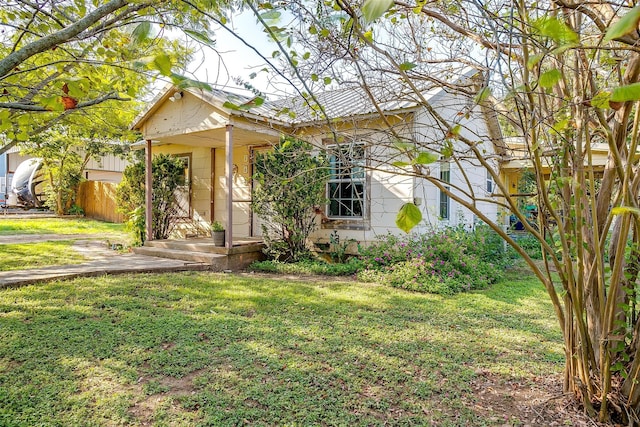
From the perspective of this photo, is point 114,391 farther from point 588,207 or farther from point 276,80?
point 588,207

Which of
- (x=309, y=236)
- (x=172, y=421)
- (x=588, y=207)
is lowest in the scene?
(x=172, y=421)

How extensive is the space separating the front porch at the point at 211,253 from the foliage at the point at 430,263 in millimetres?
2384

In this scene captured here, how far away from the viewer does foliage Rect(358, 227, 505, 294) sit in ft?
20.1

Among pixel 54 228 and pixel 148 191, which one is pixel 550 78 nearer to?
pixel 148 191

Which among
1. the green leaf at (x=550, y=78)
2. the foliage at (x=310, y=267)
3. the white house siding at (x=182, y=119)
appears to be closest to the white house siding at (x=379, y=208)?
the foliage at (x=310, y=267)

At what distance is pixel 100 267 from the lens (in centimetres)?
657

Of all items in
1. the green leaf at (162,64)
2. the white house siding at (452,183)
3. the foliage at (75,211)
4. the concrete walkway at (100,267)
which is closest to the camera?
the green leaf at (162,64)

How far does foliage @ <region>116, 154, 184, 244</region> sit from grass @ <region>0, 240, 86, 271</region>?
1515 millimetres

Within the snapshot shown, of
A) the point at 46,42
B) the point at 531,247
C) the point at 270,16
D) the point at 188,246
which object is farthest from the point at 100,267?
the point at 531,247

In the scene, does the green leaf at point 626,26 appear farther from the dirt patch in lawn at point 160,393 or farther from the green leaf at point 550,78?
the dirt patch in lawn at point 160,393

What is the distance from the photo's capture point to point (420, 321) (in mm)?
4355

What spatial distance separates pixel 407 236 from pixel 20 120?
6292mm

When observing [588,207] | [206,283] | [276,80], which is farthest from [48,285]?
[588,207]

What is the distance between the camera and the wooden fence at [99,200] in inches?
704
